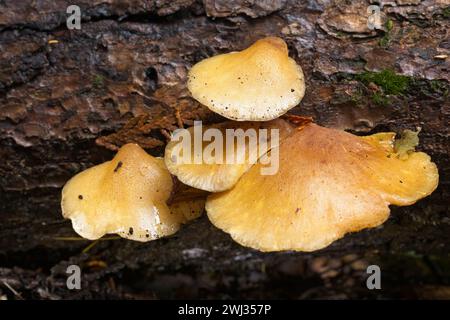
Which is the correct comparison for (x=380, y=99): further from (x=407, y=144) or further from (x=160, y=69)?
(x=160, y=69)

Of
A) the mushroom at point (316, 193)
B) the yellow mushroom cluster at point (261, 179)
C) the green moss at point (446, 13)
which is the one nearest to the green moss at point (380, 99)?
the yellow mushroom cluster at point (261, 179)

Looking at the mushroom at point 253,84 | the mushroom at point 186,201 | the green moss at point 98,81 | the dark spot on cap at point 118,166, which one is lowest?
the mushroom at point 186,201

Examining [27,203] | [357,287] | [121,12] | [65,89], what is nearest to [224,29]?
[121,12]

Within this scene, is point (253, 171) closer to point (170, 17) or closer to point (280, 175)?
point (280, 175)

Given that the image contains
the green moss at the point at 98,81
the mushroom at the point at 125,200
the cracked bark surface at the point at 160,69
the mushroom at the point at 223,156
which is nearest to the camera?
the mushroom at the point at 223,156

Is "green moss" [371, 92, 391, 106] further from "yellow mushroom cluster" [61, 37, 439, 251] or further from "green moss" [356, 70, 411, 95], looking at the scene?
"yellow mushroom cluster" [61, 37, 439, 251]

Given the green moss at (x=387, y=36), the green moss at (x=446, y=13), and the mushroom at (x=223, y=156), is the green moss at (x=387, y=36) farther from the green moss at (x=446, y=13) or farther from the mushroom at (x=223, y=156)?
the mushroom at (x=223, y=156)

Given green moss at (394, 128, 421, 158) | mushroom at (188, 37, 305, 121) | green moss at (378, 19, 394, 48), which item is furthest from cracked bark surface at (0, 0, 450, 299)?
mushroom at (188, 37, 305, 121)
